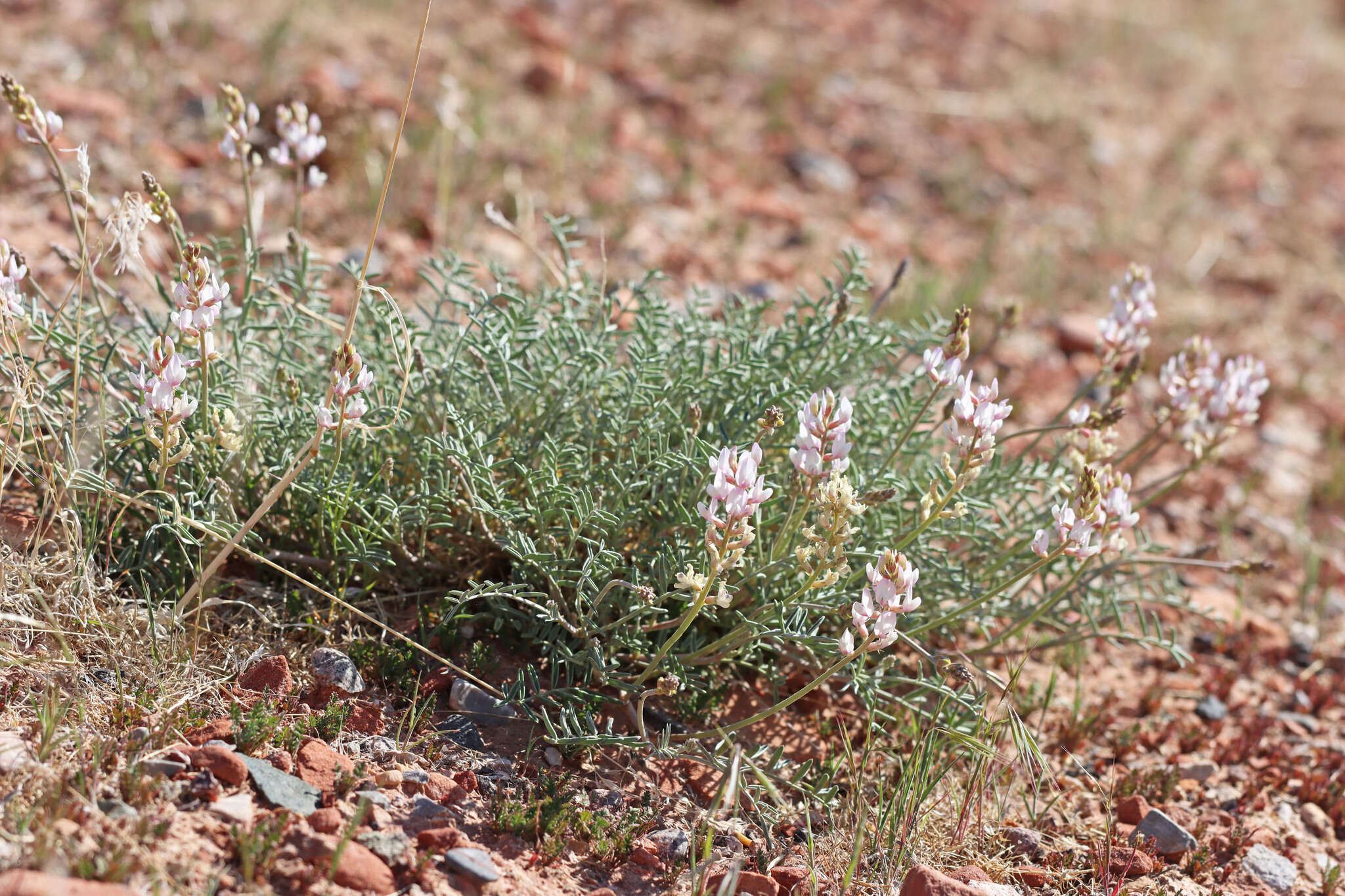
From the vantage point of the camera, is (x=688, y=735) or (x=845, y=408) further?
(x=688, y=735)

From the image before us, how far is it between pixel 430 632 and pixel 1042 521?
1848mm

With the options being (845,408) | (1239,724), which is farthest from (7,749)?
(1239,724)

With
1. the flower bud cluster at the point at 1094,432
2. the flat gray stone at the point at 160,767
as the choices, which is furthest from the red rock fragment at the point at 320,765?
the flower bud cluster at the point at 1094,432

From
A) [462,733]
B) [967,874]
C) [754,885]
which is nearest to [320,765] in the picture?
[462,733]

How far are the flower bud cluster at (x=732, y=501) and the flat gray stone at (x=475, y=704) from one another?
887 mm

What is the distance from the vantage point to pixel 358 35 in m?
6.23

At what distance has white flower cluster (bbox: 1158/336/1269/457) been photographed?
3.19 m

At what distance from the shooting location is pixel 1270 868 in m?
3.01

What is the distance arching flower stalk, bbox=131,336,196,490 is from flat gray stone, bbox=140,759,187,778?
23.9 inches

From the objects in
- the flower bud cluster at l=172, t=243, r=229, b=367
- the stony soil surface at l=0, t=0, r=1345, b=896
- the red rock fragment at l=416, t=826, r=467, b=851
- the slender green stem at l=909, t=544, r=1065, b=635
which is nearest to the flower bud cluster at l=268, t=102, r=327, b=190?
the flower bud cluster at l=172, t=243, r=229, b=367

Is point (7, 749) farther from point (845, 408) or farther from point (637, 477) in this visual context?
point (845, 408)

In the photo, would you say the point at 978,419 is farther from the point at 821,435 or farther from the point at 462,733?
the point at 462,733

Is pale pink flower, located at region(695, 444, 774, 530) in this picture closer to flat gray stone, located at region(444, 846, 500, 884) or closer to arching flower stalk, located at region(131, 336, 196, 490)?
flat gray stone, located at region(444, 846, 500, 884)

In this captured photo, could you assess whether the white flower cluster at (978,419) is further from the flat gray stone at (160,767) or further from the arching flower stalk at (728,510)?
the flat gray stone at (160,767)
